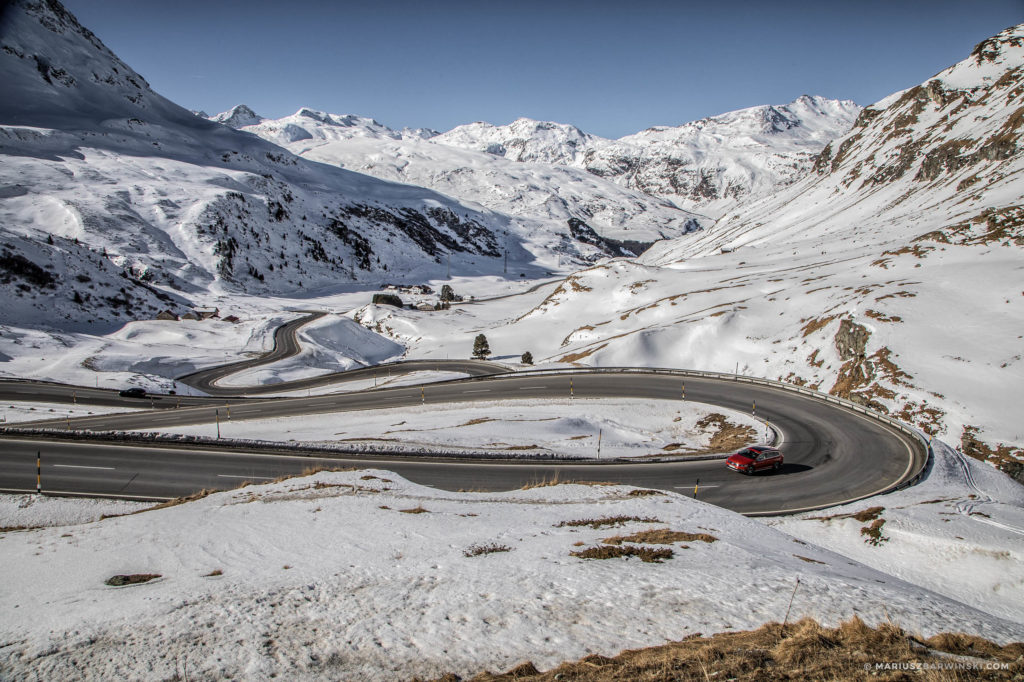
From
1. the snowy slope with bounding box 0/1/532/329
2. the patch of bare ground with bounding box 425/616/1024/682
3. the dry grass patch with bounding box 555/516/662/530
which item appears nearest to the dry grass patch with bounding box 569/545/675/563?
the dry grass patch with bounding box 555/516/662/530

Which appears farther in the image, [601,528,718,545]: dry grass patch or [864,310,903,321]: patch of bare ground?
[864,310,903,321]: patch of bare ground

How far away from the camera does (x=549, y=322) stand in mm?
80875

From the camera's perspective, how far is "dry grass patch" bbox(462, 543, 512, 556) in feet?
32.8

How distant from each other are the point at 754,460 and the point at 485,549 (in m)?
16.3

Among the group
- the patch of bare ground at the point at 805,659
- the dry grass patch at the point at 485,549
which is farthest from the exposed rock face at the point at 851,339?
the dry grass patch at the point at 485,549

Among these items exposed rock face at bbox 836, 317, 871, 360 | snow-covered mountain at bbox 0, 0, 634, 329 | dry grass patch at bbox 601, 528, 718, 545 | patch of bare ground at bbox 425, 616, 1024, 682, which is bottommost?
dry grass patch at bbox 601, 528, 718, 545

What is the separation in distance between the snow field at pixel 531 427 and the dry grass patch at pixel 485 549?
44.0 feet

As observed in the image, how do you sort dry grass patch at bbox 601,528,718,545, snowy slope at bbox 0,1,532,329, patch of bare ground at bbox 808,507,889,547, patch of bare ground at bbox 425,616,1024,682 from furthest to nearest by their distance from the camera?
snowy slope at bbox 0,1,532,329
patch of bare ground at bbox 808,507,889,547
dry grass patch at bbox 601,528,718,545
patch of bare ground at bbox 425,616,1024,682

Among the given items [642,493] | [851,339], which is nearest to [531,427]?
[642,493]

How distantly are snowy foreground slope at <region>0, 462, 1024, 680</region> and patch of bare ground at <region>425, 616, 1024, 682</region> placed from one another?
0.46 meters

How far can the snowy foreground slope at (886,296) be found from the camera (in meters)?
30.7

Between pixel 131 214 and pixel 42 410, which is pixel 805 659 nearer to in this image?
pixel 42 410

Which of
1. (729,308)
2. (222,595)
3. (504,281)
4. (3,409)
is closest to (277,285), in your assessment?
(504,281)

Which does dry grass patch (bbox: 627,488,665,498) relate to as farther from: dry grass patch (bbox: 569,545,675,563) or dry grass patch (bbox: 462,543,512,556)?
dry grass patch (bbox: 462,543,512,556)
